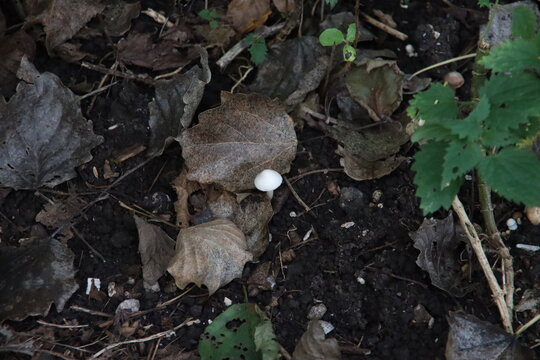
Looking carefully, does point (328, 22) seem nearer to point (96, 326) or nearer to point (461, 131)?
point (461, 131)

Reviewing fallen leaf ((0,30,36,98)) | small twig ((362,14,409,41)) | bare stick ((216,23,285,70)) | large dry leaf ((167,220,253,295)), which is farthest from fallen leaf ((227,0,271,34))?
large dry leaf ((167,220,253,295))

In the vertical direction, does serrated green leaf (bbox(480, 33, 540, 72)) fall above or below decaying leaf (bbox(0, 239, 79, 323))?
above

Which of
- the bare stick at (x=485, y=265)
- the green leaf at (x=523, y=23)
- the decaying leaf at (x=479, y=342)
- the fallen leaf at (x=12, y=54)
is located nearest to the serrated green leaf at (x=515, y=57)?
the green leaf at (x=523, y=23)

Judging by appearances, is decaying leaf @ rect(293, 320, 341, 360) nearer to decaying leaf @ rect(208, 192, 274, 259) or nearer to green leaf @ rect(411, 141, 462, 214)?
decaying leaf @ rect(208, 192, 274, 259)

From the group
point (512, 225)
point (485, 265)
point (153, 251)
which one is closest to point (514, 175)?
point (485, 265)

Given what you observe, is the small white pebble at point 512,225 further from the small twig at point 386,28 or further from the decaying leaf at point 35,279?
the decaying leaf at point 35,279
